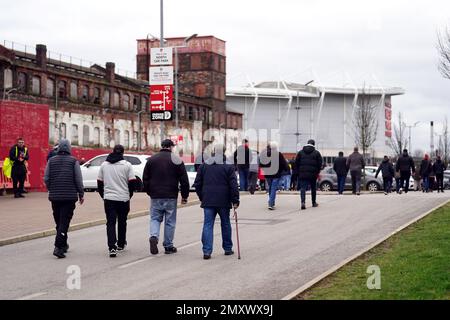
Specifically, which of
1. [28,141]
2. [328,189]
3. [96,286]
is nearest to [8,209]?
[28,141]

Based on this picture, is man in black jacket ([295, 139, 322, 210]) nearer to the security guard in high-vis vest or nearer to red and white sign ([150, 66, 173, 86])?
red and white sign ([150, 66, 173, 86])

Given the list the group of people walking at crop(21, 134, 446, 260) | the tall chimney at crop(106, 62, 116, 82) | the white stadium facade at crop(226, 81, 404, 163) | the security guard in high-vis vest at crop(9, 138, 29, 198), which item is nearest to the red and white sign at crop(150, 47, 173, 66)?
the security guard in high-vis vest at crop(9, 138, 29, 198)

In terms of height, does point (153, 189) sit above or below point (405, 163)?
below

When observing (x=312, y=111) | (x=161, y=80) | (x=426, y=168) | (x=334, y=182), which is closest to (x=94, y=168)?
(x=161, y=80)

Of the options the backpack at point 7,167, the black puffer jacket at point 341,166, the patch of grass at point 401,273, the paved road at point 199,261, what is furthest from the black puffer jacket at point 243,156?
the patch of grass at point 401,273

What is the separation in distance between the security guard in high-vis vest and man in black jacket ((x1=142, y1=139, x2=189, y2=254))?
44.4 feet

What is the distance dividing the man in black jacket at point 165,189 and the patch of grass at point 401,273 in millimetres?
3320

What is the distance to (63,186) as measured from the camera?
1238 cm

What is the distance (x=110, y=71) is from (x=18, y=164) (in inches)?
2103

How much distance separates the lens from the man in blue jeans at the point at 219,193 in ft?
39.7

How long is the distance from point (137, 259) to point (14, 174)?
14.9 m

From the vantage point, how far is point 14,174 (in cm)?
2550

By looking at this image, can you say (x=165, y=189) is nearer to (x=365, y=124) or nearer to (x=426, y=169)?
(x=426, y=169)
